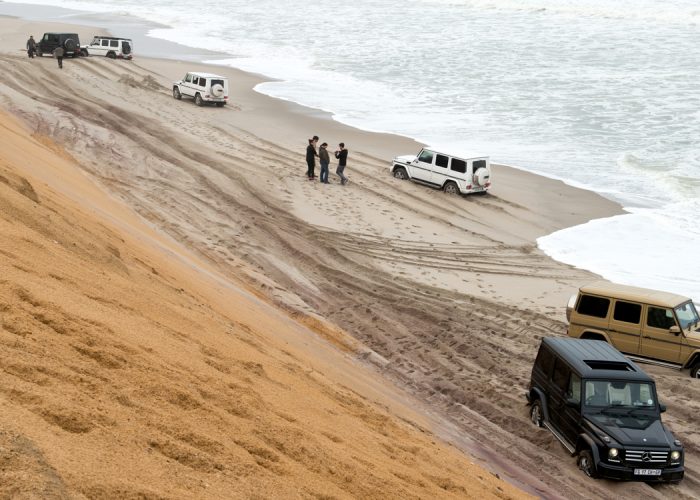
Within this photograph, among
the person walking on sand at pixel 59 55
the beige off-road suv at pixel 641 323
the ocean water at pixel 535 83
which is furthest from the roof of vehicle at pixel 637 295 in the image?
the person walking on sand at pixel 59 55

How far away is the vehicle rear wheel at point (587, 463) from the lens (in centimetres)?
1130

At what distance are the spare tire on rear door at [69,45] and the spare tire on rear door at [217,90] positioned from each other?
1085 centimetres

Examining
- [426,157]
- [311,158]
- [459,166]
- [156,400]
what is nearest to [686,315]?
[156,400]

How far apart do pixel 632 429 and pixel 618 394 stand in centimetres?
58

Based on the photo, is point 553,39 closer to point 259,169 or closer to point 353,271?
point 259,169

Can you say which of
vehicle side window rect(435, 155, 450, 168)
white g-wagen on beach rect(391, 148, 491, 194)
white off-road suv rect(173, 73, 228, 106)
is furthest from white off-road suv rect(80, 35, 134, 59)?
vehicle side window rect(435, 155, 450, 168)

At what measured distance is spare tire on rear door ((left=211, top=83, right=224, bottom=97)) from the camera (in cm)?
3762

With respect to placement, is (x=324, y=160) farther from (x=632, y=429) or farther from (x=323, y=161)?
(x=632, y=429)

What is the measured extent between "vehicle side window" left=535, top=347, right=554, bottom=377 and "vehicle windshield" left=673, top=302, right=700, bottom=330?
121 inches

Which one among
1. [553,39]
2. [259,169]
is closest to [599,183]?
[259,169]

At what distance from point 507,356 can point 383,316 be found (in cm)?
263

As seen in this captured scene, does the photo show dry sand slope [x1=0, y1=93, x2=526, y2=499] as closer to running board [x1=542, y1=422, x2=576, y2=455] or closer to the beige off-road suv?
running board [x1=542, y1=422, x2=576, y2=455]

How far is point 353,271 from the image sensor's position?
19.3m

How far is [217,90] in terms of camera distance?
37.7 metres
